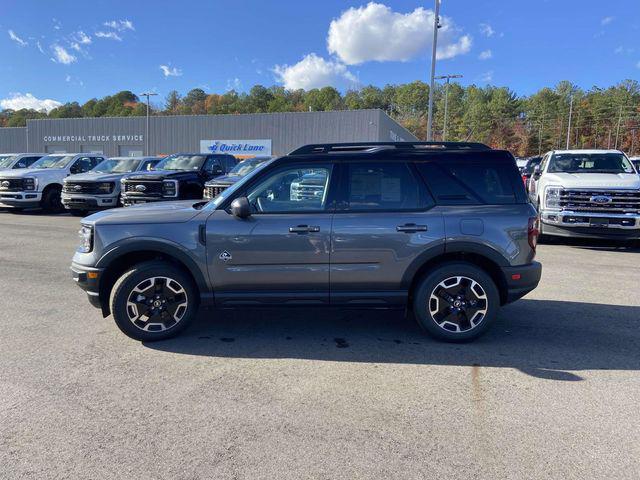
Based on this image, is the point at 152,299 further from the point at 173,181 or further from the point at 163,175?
the point at 163,175

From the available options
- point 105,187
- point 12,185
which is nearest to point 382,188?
point 105,187

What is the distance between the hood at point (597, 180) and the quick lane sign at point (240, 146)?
35824 mm

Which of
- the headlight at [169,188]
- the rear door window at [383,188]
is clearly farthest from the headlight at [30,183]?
the rear door window at [383,188]

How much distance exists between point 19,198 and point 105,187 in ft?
10.9

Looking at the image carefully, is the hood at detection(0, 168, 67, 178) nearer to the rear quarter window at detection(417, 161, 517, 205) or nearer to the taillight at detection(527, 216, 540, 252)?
the rear quarter window at detection(417, 161, 517, 205)

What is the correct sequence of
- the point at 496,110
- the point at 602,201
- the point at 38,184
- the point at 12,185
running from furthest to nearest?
the point at 496,110 < the point at 38,184 < the point at 12,185 < the point at 602,201

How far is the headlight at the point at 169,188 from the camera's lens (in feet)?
42.9

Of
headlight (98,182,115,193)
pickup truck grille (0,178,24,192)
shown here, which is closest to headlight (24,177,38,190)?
pickup truck grille (0,178,24,192)

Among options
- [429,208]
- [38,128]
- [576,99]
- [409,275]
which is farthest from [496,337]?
[576,99]

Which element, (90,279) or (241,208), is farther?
(90,279)

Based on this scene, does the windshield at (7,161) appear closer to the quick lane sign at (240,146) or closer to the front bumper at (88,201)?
the front bumper at (88,201)

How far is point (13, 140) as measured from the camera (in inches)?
2185

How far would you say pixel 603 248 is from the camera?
10484 millimetres

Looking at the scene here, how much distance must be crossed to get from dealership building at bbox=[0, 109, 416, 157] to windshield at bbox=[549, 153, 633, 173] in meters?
28.9
